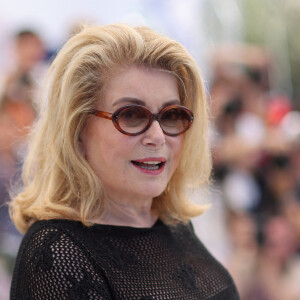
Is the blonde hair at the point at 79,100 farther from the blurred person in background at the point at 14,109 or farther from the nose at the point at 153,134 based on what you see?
the blurred person in background at the point at 14,109

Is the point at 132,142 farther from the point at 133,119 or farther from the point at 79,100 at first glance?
the point at 79,100

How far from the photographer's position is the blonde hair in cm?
178

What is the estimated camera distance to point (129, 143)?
1766mm

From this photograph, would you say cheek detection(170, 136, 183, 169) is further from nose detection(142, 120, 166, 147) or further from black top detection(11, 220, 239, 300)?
black top detection(11, 220, 239, 300)

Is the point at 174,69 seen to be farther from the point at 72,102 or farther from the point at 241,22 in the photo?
the point at 241,22

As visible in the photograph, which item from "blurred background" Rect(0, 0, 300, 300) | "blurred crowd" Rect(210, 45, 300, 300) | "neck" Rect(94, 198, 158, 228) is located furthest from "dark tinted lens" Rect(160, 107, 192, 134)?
"blurred crowd" Rect(210, 45, 300, 300)

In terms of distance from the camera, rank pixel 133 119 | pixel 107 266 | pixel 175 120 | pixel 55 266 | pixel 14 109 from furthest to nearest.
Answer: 1. pixel 14 109
2. pixel 175 120
3. pixel 133 119
4. pixel 107 266
5. pixel 55 266

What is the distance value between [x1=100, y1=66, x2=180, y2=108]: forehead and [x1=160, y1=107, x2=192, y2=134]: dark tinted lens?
5 centimetres

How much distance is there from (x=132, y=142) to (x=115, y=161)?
0.31 ft

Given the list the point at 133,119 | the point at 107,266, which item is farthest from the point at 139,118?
the point at 107,266

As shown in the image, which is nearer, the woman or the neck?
the woman

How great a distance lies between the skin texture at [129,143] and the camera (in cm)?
177

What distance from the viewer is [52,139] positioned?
1.87 meters

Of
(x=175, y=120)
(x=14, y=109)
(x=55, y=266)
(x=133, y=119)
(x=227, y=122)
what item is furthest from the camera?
(x=227, y=122)
